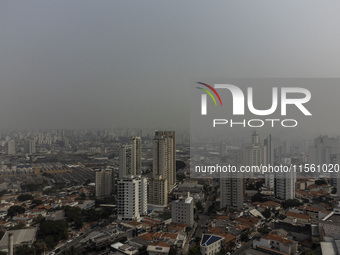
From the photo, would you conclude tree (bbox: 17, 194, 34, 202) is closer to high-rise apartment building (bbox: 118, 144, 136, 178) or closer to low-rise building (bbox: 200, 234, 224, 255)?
high-rise apartment building (bbox: 118, 144, 136, 178)

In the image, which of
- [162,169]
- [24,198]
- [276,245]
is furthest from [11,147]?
[276,245]

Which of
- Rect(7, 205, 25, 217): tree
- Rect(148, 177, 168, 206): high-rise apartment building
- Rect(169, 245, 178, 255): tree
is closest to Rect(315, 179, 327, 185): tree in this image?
Rect(148, 177, 168, 206): high-rise apartment building

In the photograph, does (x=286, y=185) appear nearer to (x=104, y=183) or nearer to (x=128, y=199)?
(x=128, y=199)

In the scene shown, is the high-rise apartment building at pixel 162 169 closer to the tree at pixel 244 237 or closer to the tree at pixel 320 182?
the tree at pixel 244 237

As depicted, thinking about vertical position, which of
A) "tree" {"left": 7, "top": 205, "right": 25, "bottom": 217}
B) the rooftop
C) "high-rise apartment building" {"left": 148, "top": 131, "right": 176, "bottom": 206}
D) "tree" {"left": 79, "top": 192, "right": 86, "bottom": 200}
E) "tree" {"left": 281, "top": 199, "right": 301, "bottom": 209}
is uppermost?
"high-rise apartment building" {"left": 148, "top": 131, "right": 176, "bottom": 206}

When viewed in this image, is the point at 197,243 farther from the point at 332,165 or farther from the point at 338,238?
the point at 332,165

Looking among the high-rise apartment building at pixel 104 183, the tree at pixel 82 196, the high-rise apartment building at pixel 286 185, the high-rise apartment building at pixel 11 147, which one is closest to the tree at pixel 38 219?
the tree at pixel 82 196
